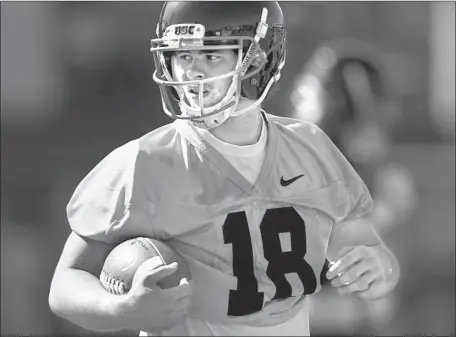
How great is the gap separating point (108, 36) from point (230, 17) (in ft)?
11.1

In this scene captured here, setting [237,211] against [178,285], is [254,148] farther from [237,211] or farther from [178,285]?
[178,285]

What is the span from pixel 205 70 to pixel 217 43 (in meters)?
0.07

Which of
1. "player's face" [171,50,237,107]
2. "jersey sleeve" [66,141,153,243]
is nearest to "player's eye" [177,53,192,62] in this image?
"player's face" [171,50,237,107]

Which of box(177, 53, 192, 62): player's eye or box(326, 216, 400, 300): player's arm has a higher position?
box(177, 53, 192, 62): player's eye

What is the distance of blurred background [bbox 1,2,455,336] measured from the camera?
553 centimetres

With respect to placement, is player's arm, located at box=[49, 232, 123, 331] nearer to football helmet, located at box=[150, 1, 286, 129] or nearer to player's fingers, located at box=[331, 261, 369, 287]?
football helmet, located at box=[150, 1, 286, 129]

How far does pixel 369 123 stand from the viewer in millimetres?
5133

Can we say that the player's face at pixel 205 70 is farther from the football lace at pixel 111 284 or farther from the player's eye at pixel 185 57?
the football lace at pixel 111 284

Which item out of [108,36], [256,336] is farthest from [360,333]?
[256,336]

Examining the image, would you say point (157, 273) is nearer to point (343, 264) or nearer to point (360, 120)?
point (343, 264)

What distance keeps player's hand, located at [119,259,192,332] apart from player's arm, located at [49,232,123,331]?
0.13 feet

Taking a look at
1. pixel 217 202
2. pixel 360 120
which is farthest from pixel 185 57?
pixel 360 120

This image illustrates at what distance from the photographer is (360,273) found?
8.53ft

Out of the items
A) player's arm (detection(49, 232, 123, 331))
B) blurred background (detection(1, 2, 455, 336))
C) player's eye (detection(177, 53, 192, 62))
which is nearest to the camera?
player's arm (detection(49, 232, 123, 331))
